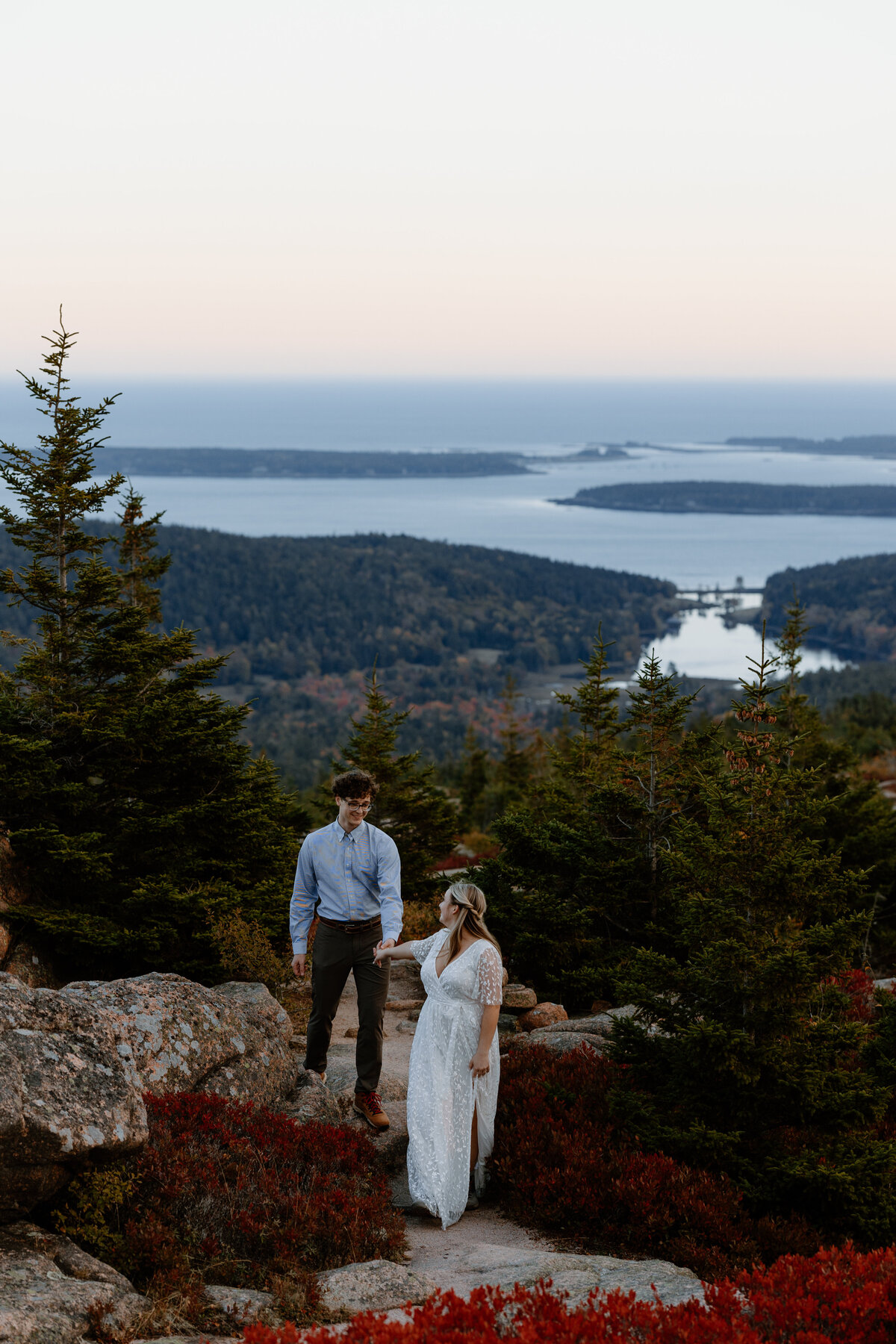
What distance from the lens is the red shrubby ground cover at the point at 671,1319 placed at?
11.5ft

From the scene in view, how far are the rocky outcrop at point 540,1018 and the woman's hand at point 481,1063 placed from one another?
3694 millimetres

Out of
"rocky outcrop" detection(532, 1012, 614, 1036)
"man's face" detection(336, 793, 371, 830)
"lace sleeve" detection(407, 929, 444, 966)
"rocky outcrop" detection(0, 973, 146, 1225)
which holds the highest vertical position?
"man's face" detection(336, 793, 371, 830)

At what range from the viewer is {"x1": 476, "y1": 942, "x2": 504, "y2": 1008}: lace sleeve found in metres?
5.49

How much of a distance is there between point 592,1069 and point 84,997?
3.41m

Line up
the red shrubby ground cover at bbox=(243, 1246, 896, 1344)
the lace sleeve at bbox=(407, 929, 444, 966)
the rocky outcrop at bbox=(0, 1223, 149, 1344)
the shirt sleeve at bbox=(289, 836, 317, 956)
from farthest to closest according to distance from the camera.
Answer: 1. the shirt sleeve at bbox=(289, 836, 317, 956)
2. the lace sleeve at bbox=(407, 929, 444, 966)
3. the rocky outcrop at bbox=(0, 1223, 149, 1344)
4. the red shrubby ground cover at bbox=(243, 1246, 896, 1344)

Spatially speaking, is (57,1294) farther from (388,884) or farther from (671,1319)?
(388,884)

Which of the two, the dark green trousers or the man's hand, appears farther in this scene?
the dark green trousers

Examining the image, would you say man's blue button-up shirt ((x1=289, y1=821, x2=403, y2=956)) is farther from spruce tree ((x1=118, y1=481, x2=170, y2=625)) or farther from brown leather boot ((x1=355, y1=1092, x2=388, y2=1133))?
spruce tree ((x1=118, y1=481, x2=170, y2=625))

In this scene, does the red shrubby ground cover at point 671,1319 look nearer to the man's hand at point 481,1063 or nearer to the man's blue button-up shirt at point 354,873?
the man's hand at point 481,1063

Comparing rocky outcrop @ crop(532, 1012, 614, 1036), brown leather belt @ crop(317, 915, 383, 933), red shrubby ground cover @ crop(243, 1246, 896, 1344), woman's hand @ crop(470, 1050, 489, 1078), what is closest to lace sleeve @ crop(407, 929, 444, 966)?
brown leather belt @ crop(317, 915, 383, 933)

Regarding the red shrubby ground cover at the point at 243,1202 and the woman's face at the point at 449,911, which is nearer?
the red shrubby ground cover at the point at 243,1202

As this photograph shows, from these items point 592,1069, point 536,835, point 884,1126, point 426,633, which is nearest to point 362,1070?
point 592,1069

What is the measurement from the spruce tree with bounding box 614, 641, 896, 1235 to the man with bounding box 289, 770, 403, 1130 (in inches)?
60.7

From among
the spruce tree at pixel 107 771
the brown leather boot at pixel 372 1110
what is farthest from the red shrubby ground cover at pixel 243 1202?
the spruce tree at pixel 107 771
